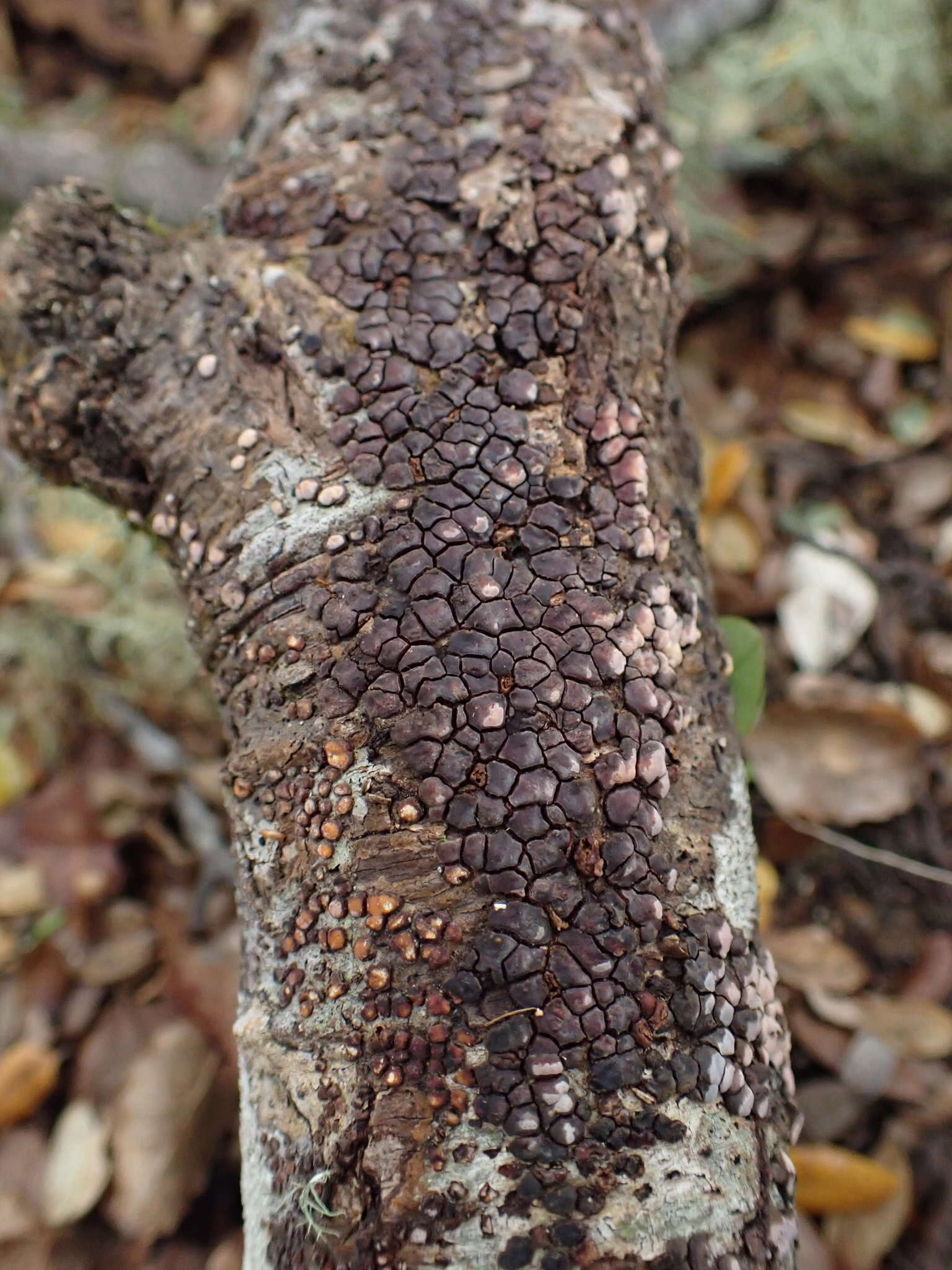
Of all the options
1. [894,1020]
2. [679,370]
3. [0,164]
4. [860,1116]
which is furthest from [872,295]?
[0,164]

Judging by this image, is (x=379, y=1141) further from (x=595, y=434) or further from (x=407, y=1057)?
(x=595, y=434)

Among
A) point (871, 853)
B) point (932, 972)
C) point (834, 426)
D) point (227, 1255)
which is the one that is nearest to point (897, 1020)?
point (932, 972)

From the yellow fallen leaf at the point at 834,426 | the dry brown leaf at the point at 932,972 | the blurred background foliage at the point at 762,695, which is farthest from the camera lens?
the yellow fallen leaf at the point at 834,426

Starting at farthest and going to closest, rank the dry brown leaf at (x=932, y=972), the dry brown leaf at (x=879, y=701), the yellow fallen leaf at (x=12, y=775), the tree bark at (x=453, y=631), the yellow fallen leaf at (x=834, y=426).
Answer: the yellow fallen leaf at (x=834, y=426), the yellow fallen leaf at (x=12, y=775), the dry brown leaf at (x=879, y=701), the dry brown leaf at (x=932, y=972), the tree bark at (x=453, y=631)

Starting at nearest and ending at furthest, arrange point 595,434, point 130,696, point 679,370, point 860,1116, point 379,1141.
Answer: point 379,1141 → point 595,434 → point 860,1116 → point 130,696 → point 679,370

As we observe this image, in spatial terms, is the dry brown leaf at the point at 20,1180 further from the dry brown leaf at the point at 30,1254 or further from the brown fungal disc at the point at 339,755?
the brown fungal disc at the point at 339,755

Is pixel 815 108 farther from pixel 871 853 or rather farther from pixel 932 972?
pixel 932 972

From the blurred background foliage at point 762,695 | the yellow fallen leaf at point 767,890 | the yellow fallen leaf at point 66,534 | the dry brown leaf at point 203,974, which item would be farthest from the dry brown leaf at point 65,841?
the yellow fallen leaf at point 767,890
